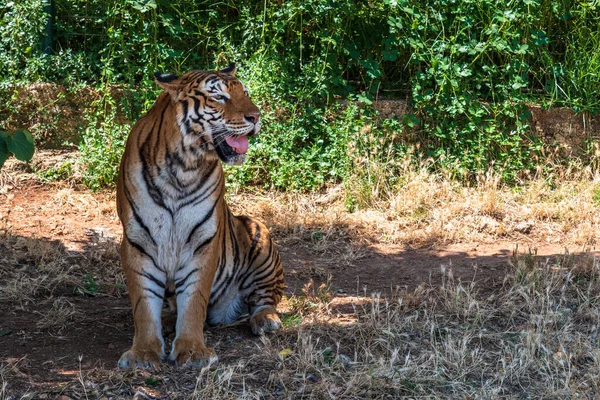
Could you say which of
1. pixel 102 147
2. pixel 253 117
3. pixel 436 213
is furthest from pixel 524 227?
pixel 102 147

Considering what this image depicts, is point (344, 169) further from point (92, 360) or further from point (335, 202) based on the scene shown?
point (92, 360)

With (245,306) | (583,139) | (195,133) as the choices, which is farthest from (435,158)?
(195,133)

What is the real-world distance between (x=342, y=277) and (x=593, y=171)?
3240 millimetres

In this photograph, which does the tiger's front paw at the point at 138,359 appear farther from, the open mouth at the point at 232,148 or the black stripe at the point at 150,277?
the open mouth at the point at 232,148

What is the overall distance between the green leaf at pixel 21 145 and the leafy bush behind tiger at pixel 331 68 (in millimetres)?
3674

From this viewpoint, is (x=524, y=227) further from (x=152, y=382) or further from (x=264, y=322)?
(x=152, y=382)

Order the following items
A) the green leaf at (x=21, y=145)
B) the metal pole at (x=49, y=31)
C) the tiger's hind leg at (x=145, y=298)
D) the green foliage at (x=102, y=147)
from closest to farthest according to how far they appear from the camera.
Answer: the green leaf at (x=21, y=145), the tiger's hind leg at (x=145, y=298), the green foliage at (x=102, y=147), the metal pole at (x=49, y=31)

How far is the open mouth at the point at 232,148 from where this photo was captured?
14.0ft

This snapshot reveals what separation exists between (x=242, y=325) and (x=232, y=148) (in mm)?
1186

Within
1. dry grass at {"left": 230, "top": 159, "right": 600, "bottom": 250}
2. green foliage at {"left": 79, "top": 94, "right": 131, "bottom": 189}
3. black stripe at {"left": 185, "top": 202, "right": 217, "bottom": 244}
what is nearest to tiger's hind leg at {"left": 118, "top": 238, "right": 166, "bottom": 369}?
black stripe at {"left": 185, "top": 202, "right": 217, "bottom": 244}

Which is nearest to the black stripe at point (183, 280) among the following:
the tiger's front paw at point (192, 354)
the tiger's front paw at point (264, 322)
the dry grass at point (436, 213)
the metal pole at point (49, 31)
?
the tiger's front paw at point (192, 354)

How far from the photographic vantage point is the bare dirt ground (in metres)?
3.86

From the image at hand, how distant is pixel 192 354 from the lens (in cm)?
410

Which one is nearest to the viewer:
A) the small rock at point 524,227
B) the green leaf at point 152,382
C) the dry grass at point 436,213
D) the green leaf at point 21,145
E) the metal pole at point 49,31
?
the green leaf at point 21,145
